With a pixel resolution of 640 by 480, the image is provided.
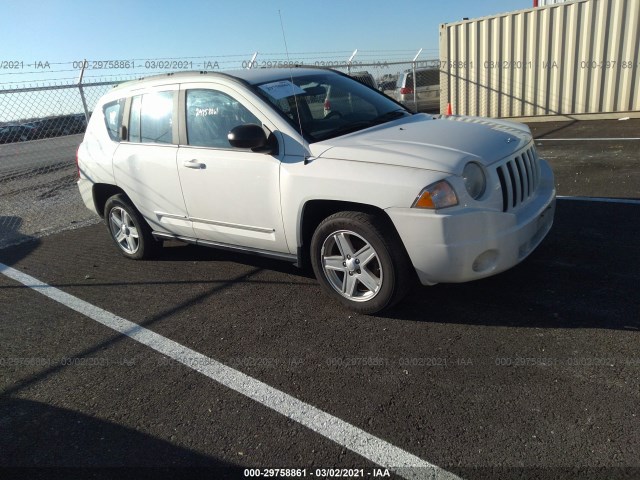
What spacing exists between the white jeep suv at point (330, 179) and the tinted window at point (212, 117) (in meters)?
0.01

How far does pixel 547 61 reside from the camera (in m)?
11.8

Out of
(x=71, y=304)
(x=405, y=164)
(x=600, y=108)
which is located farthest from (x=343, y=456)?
(x=600, y=108)

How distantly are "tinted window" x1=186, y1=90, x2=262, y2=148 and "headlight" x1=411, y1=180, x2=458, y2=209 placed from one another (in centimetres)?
152

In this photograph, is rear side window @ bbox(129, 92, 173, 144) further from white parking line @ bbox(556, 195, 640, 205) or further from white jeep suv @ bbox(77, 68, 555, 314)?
white parking line @ bbox(556, 195, 640, 205)

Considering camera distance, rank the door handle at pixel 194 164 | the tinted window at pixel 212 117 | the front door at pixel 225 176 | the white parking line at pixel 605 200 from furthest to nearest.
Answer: the white parking line at pixel 605 200 → the door handle at pixel 194 164 → the tinted window at pixel 212 117 → the front door at pixel 225 176

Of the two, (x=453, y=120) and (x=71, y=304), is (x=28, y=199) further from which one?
(x=453, y=120)

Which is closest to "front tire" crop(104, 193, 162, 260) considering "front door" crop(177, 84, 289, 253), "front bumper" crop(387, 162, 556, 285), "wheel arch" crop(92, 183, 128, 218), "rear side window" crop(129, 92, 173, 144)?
"wheel arch" crop(92, 183, 128, 218)

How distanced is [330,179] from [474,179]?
94 cm

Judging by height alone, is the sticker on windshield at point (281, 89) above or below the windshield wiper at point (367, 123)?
above

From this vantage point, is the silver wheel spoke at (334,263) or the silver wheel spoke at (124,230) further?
the silver wheel spoke at (124,230)

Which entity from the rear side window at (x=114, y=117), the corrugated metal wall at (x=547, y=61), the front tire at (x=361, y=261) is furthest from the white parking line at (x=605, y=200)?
the corrugated metal wall at (x=547, y=61)

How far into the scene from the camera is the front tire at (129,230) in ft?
17.0

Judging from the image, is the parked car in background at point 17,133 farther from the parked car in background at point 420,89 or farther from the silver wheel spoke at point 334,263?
the parked car in background at point 420,89

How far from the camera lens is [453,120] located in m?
4.21
